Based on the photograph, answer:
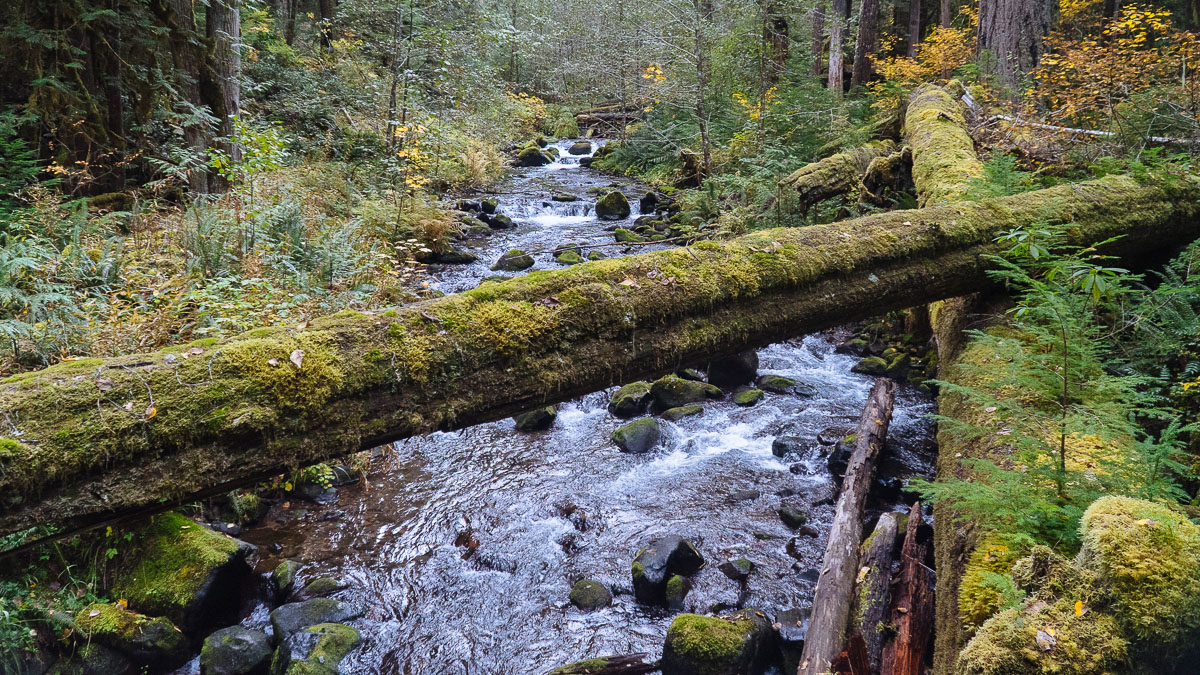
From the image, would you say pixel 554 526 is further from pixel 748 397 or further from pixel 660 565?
pixel 748 397

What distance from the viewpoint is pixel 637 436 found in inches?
287

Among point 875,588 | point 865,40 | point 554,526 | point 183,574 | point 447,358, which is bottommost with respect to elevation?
point 554,526

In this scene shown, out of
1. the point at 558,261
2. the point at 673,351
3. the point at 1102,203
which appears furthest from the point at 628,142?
the point at 673,351

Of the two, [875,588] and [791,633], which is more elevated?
[875,588]

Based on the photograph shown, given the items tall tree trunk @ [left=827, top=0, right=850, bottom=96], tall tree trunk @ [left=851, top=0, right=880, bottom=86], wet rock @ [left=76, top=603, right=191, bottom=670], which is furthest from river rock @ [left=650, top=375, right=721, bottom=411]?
tall tree trunk @ [left=851, top=0, right=880, bottom=86]

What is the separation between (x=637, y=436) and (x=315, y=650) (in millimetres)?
4082

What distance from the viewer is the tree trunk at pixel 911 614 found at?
3385 millimetres

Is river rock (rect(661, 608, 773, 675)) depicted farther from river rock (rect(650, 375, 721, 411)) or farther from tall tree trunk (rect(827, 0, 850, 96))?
tall tree trunk (rect(827, 0, 850, 96))

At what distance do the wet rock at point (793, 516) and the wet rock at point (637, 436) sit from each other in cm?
189

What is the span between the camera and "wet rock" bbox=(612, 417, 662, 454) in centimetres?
724

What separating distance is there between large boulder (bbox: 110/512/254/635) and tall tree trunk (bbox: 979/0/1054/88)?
13498 millimetres

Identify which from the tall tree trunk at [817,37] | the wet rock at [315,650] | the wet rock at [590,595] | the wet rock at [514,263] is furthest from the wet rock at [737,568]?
the tall tree trunk at [817,37]

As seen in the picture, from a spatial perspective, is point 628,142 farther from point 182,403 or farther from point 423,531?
point 182,403

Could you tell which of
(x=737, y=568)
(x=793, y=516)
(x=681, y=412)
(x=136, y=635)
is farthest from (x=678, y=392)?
(x=136, y=635)
